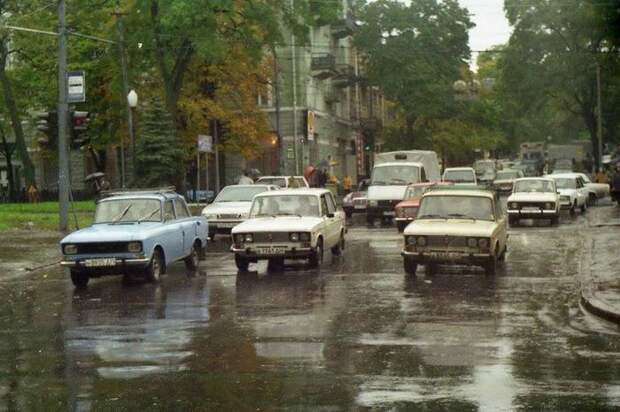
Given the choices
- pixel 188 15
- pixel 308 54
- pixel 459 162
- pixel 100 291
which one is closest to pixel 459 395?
pixel 100 291

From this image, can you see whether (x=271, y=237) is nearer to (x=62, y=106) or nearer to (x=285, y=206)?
(x=285, y=206)

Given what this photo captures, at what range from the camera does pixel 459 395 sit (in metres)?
8.79

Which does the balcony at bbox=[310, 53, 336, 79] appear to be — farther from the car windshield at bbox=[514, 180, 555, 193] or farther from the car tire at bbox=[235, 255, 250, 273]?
the car tire at bbox=[235, 255, 250, 273]

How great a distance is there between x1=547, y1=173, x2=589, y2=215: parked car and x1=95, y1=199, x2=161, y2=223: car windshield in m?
24.0

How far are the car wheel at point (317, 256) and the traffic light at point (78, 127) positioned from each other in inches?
367

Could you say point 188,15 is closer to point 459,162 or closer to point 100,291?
point 100,291

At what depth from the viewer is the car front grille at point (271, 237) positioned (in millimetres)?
20328

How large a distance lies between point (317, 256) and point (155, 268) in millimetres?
3472

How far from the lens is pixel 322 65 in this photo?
2758 inches

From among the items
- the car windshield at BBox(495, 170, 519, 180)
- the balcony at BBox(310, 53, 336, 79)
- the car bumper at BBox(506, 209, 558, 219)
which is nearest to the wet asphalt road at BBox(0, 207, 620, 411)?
the car bumper at BBox(506, 209, 558, 219)

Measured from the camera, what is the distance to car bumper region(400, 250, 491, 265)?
1855 cm

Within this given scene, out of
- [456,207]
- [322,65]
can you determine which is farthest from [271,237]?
[322,65]

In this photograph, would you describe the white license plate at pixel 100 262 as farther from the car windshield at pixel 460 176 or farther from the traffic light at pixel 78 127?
the car windshield at pixel 460 176

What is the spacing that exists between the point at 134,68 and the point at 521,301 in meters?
33.9
